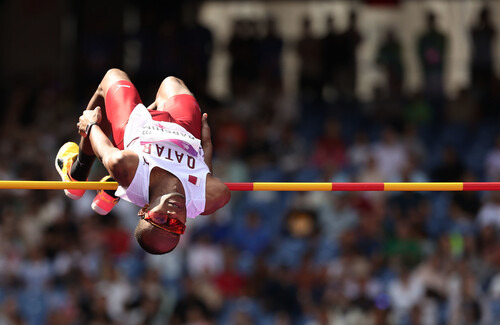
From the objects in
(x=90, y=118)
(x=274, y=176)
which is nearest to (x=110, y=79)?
(x=90, y=118)

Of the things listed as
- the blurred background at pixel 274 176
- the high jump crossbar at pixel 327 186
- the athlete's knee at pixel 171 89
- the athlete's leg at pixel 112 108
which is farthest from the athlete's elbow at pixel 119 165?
the blurred background at pixel 274 176

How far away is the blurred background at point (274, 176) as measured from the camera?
451 inches

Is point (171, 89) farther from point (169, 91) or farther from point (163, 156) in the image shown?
point (163, 156)

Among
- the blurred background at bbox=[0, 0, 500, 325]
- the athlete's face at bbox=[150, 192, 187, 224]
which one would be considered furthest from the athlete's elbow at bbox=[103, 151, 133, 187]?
the blurred background at bbox=[0, 0, 500, 325]

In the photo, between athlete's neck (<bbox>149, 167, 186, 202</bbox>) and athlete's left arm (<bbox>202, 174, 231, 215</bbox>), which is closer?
athlete's neck (<bbox>149, 167, 186, 202</bbox>)

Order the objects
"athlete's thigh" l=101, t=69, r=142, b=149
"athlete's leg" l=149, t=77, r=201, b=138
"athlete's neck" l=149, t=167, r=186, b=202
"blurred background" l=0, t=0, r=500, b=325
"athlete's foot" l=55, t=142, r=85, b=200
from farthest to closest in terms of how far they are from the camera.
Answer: "blurred background" l=0, t=0, r=500, b=325 → "athlete's foot" l=55, t=142, r=85, b=200 → "athlete's leg" l=149, t=77, r=201, b=138 → "athlete's thigh" l=101, t=69, r=142, b=149 → "athlete's neck" l=149, t=167, r=186, b=202

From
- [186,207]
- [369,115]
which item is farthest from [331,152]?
[186,207]

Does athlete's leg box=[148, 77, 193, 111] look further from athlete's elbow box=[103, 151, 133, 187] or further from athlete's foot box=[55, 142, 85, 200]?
athlete's elbow box=[103, 151, 133, 187]

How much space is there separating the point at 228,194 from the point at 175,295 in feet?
17.4

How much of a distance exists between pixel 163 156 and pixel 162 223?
0.48 metres

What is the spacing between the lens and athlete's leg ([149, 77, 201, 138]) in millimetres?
6883

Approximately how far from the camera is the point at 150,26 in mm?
14734

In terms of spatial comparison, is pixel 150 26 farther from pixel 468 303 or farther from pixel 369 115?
pixel 468 303

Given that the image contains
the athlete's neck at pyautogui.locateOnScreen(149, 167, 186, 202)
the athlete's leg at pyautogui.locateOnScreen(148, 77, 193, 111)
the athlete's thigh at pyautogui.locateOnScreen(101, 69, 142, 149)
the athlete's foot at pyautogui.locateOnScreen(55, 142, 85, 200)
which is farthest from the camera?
the athlete's foot at pyautogui.locateOnScreen(55, 142, 85, 200)
